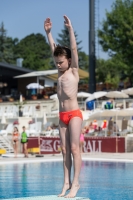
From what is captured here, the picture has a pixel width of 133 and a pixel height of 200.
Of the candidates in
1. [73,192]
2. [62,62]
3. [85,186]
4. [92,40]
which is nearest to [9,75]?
[92,40]

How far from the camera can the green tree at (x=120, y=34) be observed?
36.1m

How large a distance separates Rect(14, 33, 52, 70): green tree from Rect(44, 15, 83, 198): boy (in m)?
70.7

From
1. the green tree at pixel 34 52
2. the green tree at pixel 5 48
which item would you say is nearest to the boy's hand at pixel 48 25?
the green tree at pixel 34 52

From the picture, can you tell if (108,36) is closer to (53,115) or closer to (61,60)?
(53,115)

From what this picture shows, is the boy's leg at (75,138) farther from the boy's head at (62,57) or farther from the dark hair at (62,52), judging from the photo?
the dark hair at (62,52)

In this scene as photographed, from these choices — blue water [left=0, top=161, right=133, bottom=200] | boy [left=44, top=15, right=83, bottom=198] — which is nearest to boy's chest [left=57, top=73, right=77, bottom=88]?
boy [left=44, top=15, right=83, bottom=198]

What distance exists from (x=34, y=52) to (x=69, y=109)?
279ft

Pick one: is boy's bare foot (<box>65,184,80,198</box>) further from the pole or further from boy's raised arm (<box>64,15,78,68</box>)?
the pole

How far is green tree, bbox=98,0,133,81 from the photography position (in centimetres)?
3609

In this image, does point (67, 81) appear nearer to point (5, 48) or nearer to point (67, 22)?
point (67, 22)

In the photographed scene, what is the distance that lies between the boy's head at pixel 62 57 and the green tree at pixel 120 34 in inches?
1149

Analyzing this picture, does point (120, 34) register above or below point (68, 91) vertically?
above

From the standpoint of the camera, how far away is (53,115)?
32719mm

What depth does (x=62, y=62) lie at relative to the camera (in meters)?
6.70
